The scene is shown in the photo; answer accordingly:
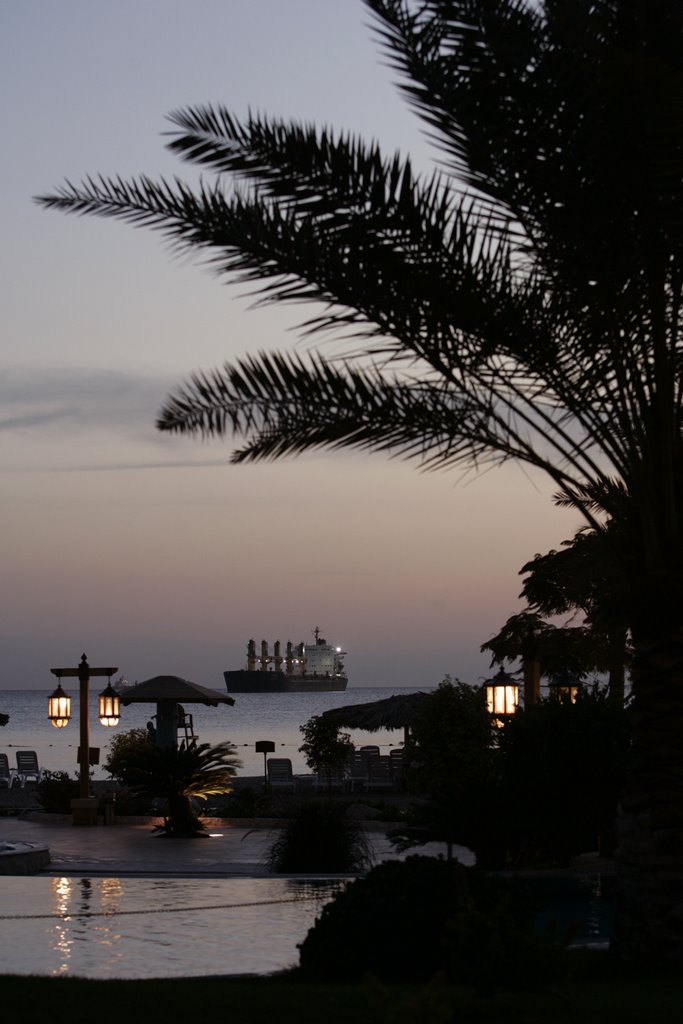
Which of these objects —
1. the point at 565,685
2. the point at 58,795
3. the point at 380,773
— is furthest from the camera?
the point at 380,773

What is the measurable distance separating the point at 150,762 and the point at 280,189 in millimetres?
13897

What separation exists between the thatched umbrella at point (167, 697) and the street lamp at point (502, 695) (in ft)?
21.3

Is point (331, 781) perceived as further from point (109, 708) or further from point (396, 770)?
point (109, 708)

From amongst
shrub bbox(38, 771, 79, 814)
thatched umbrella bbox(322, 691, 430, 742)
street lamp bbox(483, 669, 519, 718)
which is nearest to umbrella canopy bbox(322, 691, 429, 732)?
thatched umbrella bbox(322, 691, 430, 742)

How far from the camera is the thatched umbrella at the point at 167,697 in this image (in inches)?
958

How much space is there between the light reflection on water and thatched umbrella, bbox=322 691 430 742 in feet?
57.5

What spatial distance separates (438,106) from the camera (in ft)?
26.5

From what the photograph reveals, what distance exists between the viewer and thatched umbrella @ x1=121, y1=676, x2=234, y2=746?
2434cm

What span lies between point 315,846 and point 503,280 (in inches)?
327

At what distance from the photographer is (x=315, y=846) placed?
48.7 ft

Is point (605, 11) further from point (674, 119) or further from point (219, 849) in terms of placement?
point (219, 849)

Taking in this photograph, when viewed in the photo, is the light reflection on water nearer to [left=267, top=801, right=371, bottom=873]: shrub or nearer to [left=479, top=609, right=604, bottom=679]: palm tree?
[left=267, top=801, right=371, bottom=873]: shrub

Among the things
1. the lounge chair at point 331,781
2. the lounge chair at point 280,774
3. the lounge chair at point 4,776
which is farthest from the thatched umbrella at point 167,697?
the lounge chair at point 4,776

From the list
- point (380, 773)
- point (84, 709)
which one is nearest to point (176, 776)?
point (84, 709)
